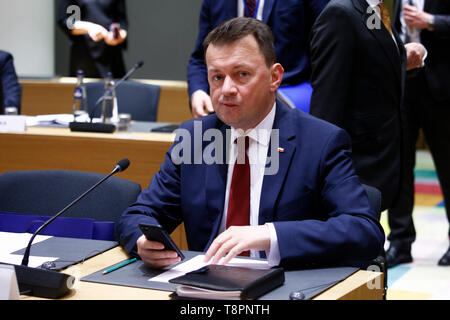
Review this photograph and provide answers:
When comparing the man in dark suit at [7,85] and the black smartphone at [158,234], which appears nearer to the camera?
the black smartphone at [158,234]

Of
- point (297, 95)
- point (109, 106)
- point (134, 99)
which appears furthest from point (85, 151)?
point (134, 99)

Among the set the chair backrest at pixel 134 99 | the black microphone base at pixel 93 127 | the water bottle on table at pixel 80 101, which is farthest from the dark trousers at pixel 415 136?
the water bottle on table at pixel 80 101

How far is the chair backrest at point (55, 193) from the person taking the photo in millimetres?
2541

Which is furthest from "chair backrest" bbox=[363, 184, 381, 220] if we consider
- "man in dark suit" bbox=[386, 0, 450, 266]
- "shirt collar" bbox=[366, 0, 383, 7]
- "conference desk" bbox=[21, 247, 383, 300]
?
"man in dark suit" bbox=[386, 0, 450, 266]

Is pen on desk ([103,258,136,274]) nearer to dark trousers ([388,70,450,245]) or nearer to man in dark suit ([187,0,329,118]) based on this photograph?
man in dark suit ([187,0,329,118])

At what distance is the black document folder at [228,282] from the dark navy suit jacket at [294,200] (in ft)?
0.57

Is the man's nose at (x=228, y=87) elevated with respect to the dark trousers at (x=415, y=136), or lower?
elevated

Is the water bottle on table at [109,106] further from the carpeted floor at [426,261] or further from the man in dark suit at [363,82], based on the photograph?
the carpeted floor at [426,261]

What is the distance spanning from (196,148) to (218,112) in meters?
0.24

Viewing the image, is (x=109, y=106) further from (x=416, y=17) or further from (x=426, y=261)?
(x=426, y=261)

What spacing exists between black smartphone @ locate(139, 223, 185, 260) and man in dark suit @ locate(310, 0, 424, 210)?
1295 millimetres

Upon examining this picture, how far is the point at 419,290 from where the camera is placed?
157 inches

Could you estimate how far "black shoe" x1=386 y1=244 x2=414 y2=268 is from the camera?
14.7 ft
